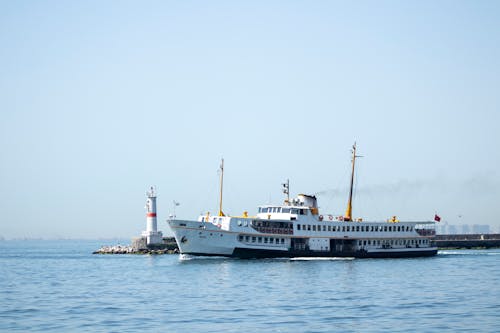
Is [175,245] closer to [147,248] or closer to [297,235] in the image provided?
[147,248]

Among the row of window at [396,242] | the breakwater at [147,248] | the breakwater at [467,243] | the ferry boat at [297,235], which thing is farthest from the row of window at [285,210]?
the breakwater at [467,243]

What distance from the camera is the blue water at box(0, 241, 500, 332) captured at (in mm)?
33062

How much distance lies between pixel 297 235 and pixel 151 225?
28955 millimetres

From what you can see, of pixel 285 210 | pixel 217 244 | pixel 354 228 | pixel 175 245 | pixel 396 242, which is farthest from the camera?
pixel 175 245

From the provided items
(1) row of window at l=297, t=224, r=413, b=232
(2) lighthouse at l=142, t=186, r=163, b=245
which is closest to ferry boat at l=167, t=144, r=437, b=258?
(1) row of window at l=297, t=224, r=413, b=232

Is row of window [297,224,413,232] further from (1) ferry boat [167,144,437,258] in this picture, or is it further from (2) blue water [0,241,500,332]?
(2) blue water [0,241,500,332]

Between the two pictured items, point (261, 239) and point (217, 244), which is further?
point (261, 239)

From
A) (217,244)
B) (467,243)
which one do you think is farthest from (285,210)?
(467,243)

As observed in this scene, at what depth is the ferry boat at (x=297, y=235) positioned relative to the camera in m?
68.2

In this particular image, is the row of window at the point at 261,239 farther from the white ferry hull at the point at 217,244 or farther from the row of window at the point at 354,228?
the row of window at the point at 354,228

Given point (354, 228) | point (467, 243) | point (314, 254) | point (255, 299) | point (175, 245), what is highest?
point (354, 228)

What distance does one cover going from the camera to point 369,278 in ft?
176

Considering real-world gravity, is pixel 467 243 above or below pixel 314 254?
above

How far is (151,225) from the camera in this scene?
94750 millimetres
